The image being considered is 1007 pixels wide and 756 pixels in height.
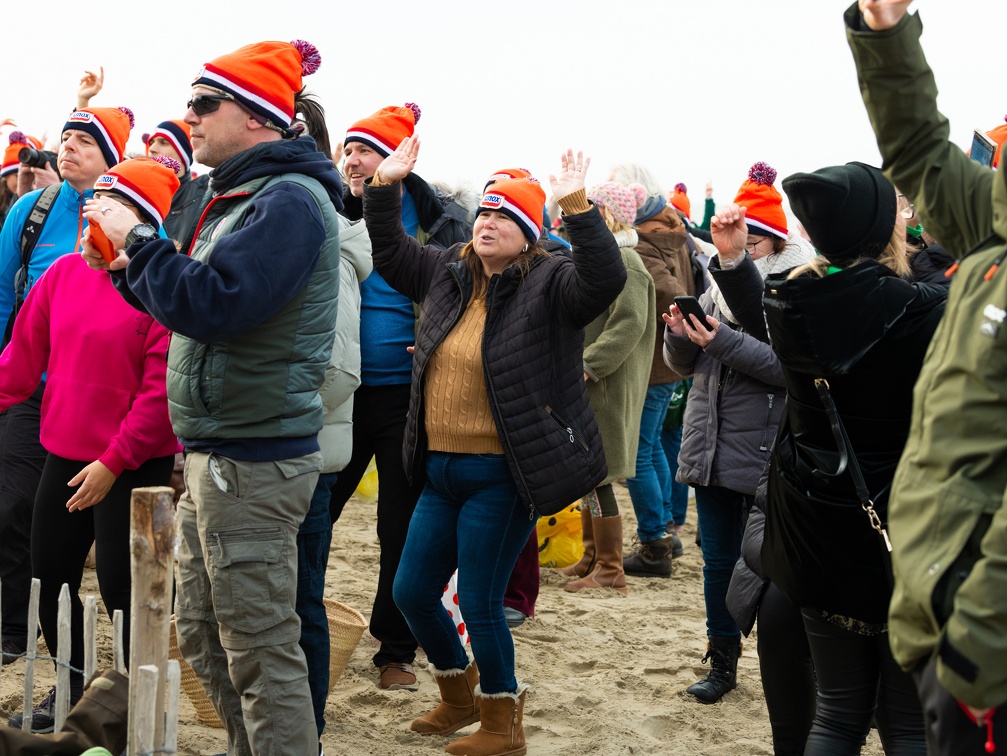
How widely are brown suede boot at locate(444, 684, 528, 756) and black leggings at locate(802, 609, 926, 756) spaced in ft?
4.73

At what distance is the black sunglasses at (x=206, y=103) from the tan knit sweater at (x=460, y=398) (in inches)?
51.7

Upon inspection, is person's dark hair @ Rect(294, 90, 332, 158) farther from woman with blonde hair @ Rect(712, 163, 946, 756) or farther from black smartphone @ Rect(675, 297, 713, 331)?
woman with blonde hair @ Rect(712, 163, 946, 756)

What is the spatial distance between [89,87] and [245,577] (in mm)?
3683

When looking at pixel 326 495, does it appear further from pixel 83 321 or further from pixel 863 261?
pixel 863 261

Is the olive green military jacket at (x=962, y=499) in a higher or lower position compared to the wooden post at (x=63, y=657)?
higher

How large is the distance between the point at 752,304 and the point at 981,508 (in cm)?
191

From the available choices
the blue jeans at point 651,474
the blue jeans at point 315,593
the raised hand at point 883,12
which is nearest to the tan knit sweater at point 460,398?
the blue jeans at point 315,593

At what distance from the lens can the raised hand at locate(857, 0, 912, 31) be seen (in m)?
2.46

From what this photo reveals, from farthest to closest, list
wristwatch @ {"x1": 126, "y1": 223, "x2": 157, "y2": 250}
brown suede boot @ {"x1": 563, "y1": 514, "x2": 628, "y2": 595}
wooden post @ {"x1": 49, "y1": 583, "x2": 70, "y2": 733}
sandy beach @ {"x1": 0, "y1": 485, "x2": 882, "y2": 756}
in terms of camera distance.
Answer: brown suede boot @ {"x1": 563, "y1": 514, "x2": 628, "y2": 595}
sandy beach @ {"x1": 0, "y1": 485, "x2": 882, "y2": 756}
wooden post @ {"x1": 49, "y1": 583, "x2": 70, "y2": 733}
wristwatch @ {"x1": 126, "y1": 223, "x2": 157, "y2": 250}

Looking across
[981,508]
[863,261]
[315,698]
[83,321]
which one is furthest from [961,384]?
[83,321]

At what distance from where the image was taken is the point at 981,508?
208 cm

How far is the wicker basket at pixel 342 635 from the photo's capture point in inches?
184

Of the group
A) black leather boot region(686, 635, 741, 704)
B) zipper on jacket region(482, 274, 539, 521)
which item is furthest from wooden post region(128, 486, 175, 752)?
black leather boot region(686, 635, 741, 704)

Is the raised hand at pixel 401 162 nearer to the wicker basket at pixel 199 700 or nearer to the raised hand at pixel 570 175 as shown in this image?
the raised hand at pixel 570 175
